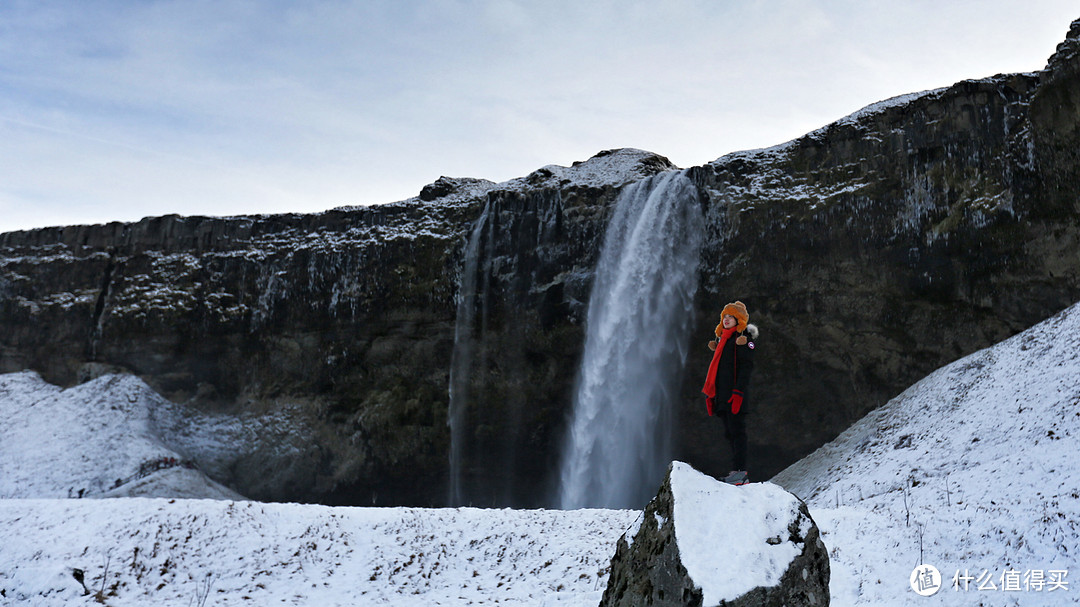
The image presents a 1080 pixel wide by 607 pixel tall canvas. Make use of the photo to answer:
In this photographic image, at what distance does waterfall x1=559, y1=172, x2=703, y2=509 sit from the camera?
24.0m

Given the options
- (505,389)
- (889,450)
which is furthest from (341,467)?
(889,450)

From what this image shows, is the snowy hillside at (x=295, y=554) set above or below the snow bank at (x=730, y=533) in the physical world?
below

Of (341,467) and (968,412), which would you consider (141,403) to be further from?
(968,412)

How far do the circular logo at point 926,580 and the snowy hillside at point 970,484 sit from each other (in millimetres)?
66

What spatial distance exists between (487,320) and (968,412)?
16321mm

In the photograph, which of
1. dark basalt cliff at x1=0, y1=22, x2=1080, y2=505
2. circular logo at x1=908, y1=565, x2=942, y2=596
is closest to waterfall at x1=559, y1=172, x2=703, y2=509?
dark basalt cliff at x1=0, y1=22, x2=1080, y2=505

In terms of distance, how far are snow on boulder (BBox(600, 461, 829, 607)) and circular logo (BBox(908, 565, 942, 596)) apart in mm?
3377

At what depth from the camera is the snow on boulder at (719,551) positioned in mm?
4672

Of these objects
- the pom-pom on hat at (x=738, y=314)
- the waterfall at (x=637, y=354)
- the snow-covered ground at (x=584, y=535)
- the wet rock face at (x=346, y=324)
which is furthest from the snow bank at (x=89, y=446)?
the pom-pom on hat at (x=738, y=314)

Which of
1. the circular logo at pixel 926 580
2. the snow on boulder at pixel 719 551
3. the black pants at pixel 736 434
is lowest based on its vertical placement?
the circular logo at pixel 926 580

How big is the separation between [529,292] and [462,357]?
3673 millimetres

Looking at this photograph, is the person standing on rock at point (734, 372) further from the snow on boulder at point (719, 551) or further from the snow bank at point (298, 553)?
the snow bank at point (298, 553)

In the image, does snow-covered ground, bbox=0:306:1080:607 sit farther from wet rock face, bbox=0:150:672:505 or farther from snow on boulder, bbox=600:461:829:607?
wet rock face, bbox=0:150:672:505

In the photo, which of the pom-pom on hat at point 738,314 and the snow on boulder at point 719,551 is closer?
the snow on boulder at point 719,551
